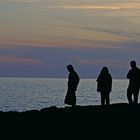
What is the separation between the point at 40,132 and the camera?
22531 millimetres

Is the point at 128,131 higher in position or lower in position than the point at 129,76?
lower

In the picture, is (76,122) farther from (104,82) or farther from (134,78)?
(134,78)

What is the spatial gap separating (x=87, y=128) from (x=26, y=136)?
239 cm

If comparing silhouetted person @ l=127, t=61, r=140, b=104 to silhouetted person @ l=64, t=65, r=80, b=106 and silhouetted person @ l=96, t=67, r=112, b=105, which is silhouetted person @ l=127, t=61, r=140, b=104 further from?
silhouetted person @ l=64, t=65, r=80, b=106

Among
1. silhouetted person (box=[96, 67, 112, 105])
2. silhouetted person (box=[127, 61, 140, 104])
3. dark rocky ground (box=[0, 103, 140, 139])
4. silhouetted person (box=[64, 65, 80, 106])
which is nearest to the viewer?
dark rocky ground (box=[0, 103, 140, 139])

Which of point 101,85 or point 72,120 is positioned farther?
point 101,85

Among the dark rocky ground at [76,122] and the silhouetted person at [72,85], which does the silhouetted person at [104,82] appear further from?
the dark rocky ground at [76,122]

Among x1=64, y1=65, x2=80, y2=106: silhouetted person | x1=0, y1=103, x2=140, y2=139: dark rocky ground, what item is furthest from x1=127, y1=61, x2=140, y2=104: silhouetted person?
x1=64, y1=65, x2=80, y2=106: silhouetted person

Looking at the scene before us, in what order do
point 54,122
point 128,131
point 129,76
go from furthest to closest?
point 129,76 → point 54,122 → point 128,131

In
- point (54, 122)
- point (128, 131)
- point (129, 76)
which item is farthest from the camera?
point (129, 76)

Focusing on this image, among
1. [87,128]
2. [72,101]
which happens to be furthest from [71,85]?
[87,128]

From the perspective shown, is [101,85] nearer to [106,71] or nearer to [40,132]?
[106,71]

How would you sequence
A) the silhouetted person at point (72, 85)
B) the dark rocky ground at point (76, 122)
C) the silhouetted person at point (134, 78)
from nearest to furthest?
the dark rocky ground at point (76, 122), the silhouetted person at point (134, 78), the silhouetted person at point (72, 85)

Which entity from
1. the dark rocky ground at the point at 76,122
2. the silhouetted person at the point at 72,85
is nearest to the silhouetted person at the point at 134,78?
the dark rocky ground at the point at 76,122
